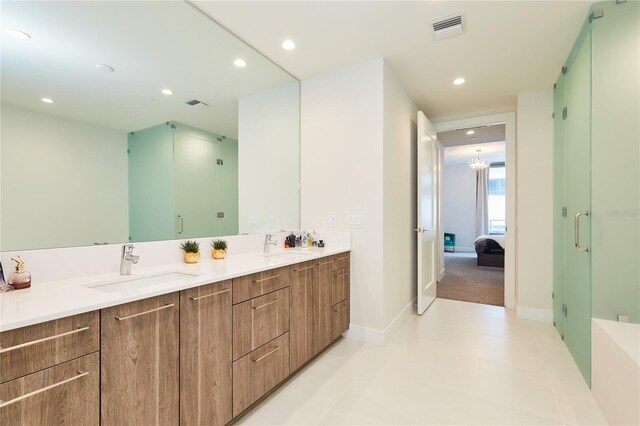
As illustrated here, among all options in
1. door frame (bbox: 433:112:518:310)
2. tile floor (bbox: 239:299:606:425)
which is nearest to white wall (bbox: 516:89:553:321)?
door frame (bbox: 433:112:518:310)

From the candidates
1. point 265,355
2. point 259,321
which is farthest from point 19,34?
point 265,355

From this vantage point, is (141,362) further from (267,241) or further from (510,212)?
(510,212)

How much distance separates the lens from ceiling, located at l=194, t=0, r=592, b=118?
2006mm

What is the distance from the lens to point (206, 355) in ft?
4.76

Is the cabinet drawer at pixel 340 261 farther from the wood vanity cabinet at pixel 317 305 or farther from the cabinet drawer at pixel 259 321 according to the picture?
the cabinet drawer at pixel 259 321

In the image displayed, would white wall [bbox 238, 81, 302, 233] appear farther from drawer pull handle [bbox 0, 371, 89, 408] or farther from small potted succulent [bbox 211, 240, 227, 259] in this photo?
drawer pull handle [bbox 0, 371, 89, 408]

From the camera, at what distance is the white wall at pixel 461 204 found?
29.9ft

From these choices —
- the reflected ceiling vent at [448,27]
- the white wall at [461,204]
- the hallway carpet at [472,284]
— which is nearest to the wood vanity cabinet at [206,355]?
the reflected ceiling vent at [448,27]

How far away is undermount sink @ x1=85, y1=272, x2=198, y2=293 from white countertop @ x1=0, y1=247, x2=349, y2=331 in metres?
0.02

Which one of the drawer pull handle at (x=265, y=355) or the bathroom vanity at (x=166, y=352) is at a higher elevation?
the bathroom vanity at (x=166, y=352)

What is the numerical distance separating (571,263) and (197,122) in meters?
3.22

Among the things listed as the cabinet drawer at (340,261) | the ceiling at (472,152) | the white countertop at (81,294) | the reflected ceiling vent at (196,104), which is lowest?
the cabinet drawer at (340,261)

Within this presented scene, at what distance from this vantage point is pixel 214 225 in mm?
2268

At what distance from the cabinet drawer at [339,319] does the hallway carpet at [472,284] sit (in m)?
2.17
